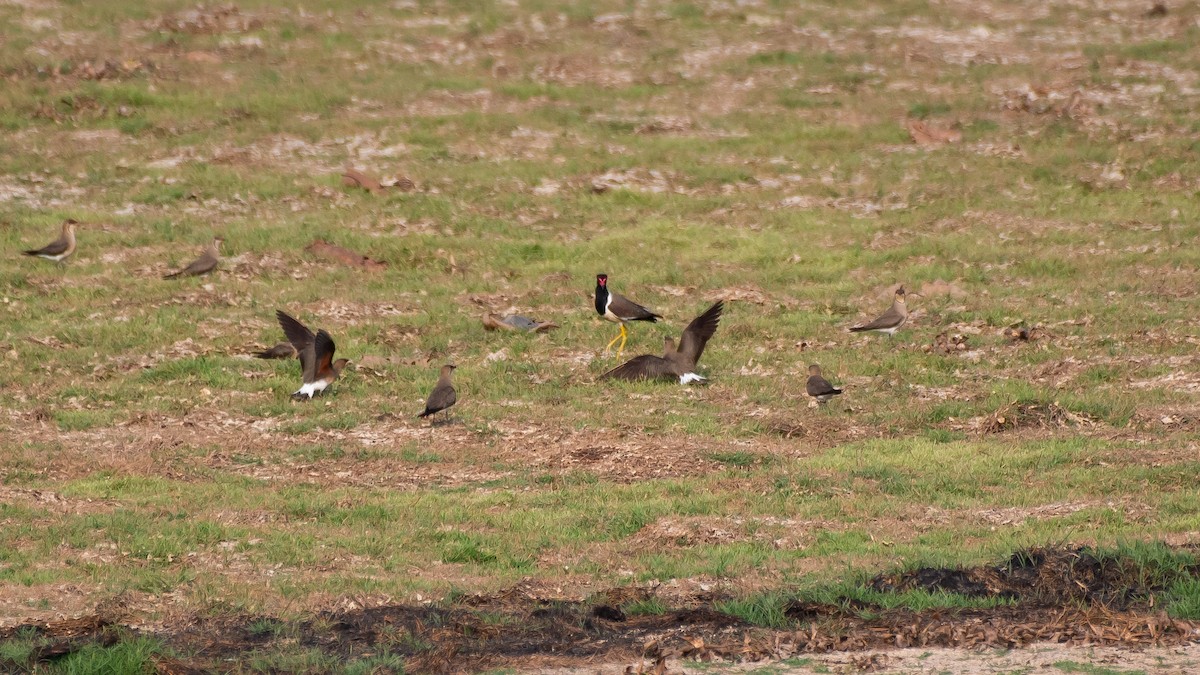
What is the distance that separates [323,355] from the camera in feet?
54.1

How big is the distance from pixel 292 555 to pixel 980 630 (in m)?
5.12

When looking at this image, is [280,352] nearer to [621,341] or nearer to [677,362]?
[621,341]

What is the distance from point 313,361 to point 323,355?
0.18 meters

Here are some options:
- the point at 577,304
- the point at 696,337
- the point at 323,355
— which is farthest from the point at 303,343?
the point at 577,304

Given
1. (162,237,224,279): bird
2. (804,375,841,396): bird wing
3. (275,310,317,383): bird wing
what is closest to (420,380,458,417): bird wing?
(275,310,317,383): bird wing

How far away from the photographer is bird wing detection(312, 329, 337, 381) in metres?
16.3

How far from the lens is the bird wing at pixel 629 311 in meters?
18.3

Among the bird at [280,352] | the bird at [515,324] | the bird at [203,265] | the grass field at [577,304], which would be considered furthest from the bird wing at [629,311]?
the bird at [203,265]

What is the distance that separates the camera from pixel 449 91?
1147 inches

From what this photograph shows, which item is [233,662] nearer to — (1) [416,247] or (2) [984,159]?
(1) [416,247]

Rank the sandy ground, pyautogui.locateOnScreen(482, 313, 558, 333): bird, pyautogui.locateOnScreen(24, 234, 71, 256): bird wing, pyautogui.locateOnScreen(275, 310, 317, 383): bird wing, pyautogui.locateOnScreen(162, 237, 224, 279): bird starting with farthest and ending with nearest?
1. pyautogui.locateOnScreen(24, 234, 71, 256): bird wing
2. pyautogui.locateOnScreen(162, 237, 224, 279): bird
3. pyautogui.locateOnScreen(482, 313, 558, 333): bird
4. pyautogui.locateOnScreen(275, 310, 317, 383): bird wing
5. the sandy ground

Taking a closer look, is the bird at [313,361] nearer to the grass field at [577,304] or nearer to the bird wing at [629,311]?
the grass field at [577,304]

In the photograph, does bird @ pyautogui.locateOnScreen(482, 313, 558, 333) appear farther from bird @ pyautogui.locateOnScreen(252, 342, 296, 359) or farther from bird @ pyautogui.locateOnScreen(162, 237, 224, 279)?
bird @ pyautogui.locateOnScreen(162, 237, 224, 279)

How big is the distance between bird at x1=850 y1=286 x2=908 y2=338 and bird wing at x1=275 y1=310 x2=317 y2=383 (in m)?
6.38
